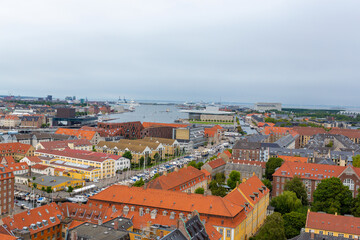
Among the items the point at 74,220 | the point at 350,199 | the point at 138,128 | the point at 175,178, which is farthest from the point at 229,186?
the point at 138,128

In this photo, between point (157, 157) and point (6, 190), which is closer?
point (6, 190)

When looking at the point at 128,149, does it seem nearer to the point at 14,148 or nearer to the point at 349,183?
the point at 14,148

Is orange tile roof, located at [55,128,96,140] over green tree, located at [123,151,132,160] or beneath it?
over

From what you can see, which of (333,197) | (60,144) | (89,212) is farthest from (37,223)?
(60,144)

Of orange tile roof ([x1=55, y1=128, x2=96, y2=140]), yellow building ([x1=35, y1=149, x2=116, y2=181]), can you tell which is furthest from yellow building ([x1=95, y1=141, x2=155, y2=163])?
orange tile roof ([x1=55, y1=128, x2=96, y2=140])

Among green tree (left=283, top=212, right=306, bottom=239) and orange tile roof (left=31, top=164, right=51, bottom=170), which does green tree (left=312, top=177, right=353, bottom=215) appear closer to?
green tree (left=283, top=212, right=306, bottom=239)
